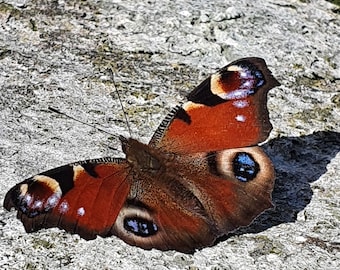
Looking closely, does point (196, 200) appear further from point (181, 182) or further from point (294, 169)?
point (294, 169)

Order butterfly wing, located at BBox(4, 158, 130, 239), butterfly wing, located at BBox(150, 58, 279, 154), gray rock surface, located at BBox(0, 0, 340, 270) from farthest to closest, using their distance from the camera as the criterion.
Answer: butterfly wing, located at BBox(150, 58, 279, 154) → gray rock surface, located at BBox(0, 0, 340, 270) → butterfly wing, located at BBox(4, 158, 130, 239)

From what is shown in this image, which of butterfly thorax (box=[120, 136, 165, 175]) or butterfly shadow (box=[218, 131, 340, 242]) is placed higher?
butterfly thorax (box=[120, 136, 165, 175])

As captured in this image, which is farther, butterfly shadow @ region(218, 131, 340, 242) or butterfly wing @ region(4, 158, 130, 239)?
butterfly shadow @ region(218, 131, 340, 242)

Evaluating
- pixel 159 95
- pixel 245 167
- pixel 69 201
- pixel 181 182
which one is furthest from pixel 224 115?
pixel 159 95

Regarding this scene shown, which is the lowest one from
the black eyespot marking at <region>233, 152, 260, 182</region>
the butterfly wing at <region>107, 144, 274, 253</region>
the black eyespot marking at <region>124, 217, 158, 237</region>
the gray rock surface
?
the gray rock surface

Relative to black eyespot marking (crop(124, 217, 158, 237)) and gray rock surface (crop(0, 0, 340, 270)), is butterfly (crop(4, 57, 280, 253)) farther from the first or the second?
gray rock surface (crop(0, 0, 340, 270))

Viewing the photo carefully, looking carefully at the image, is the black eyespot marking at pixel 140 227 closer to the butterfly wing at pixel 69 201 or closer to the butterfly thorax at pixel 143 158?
the butterfly wing at pixel 69 201

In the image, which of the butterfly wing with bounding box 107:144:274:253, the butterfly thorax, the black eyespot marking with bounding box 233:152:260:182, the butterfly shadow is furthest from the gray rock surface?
the butterfly thorax
